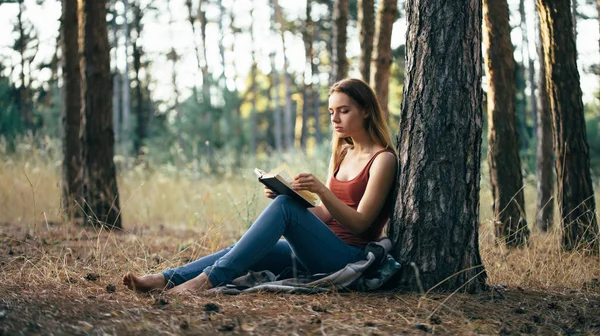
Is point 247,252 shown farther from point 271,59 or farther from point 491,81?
point 271,59

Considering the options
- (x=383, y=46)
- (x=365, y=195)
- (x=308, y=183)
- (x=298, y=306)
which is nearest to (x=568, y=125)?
(x=365, y=195)

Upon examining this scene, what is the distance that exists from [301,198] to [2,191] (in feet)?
A: 17.9

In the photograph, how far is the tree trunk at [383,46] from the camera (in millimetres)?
7488

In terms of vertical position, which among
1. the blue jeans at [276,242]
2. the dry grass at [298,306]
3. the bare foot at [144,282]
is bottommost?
the dry grass at [298,306]

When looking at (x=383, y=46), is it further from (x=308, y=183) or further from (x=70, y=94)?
(x=308, y=183)

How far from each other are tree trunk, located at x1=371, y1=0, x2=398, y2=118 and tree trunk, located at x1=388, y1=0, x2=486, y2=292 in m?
3.71

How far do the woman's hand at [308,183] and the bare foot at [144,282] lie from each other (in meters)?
0.95

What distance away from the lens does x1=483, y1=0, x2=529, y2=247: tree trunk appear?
20.0 ft

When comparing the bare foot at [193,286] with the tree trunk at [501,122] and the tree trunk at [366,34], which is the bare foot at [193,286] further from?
the tree trunk at [366,34]

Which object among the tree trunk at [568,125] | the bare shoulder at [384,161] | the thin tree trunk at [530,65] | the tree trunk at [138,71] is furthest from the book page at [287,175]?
the tree trunk at [138,71]

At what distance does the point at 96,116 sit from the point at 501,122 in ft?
13.9

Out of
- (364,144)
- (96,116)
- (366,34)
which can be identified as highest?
(366,34)

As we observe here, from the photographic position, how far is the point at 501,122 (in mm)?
6141

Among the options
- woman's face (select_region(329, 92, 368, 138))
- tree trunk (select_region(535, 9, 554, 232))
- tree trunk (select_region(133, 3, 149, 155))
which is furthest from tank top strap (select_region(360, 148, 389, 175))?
tree trunk (select_region(133, 3, 149, 155))
